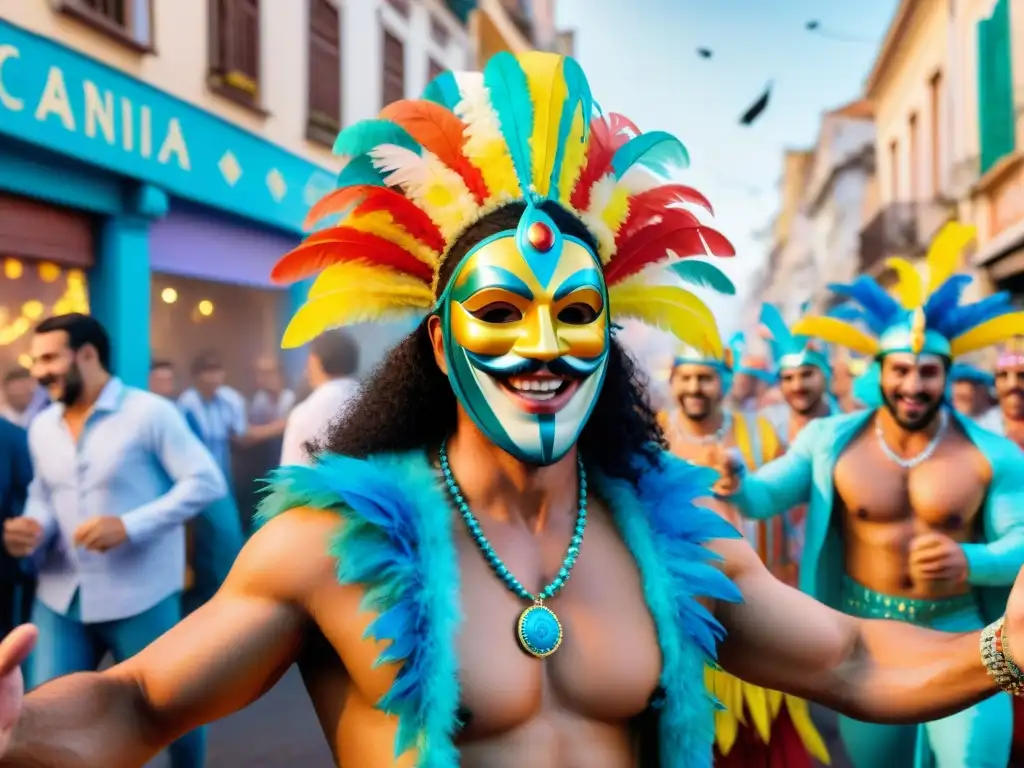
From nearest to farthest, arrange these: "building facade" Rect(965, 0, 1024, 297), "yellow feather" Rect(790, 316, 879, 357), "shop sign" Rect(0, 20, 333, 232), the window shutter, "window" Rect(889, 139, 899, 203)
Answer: "yellow feather" Rect(790, 316, 879, 357) → "shop sign" Rect(0, 20, 333, 232) → "building facade" Rect(965, 0, 1024, 297) → the window shutter → "window" Rect(889, 139, 899, 203)

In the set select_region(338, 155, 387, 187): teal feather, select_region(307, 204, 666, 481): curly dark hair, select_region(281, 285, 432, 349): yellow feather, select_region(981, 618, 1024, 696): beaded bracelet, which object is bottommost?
select_region(981, 618, 1024, 696): beaded bracelet

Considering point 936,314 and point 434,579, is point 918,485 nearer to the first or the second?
point 936,314

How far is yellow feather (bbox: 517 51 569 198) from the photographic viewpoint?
1.74 meters

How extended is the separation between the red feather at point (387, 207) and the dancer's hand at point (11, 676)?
0.88 metres

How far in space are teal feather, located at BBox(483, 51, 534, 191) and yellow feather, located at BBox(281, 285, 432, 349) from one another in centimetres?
30

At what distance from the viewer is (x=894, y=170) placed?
18.9 metres

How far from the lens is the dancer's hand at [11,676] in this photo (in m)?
1.24

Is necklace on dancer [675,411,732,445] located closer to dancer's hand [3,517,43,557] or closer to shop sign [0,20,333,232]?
shop sign [0,20,333,232]

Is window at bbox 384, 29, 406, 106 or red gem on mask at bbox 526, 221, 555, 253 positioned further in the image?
window at bbox 384, 29, 406, 106

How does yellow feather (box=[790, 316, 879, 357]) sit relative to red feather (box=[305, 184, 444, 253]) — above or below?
below

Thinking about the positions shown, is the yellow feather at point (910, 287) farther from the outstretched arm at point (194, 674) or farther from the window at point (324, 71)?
the window at point (324, 71)

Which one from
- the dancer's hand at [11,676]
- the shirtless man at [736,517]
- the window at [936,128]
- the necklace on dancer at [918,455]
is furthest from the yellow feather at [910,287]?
the window at [936,128]

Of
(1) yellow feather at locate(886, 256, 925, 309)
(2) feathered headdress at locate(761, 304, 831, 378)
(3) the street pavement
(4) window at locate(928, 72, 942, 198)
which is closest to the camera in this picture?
(1) yellow feather at locate(886, 256, 925, 309)

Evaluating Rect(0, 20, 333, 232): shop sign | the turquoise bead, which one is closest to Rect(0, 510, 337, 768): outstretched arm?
the turquoise bead
